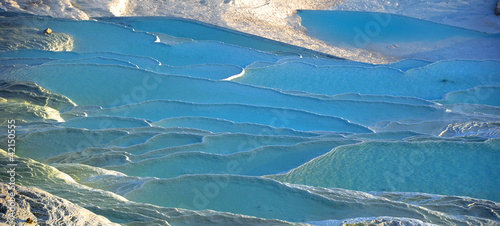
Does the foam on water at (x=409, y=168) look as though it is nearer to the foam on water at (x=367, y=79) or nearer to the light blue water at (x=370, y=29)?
the foam on water at (x=367, y=79)

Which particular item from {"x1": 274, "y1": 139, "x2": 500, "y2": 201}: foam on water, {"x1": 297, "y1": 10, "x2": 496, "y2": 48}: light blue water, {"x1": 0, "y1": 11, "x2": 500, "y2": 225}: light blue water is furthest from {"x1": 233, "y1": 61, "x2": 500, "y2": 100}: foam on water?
{"x1": 297, "y1": 10, "x2": 496, "y2": 48}: light blue water

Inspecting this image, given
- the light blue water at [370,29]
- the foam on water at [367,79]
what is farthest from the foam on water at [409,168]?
the light blue water at [370,29]

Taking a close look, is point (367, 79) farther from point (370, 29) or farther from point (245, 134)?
point (370, 29)

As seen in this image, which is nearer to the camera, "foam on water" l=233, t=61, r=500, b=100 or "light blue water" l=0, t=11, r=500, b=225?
"light blue water" l=0, t=11, r=500, b=225

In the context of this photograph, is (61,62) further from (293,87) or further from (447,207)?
(447,207)

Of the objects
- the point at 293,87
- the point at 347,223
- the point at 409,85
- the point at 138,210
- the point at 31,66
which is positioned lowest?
the point at 138,210

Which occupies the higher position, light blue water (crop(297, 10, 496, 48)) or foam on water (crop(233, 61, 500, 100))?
light blue water (crop(297, 10, 496, 48))

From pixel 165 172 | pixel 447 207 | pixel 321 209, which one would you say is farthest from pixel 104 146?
pixel 447 207

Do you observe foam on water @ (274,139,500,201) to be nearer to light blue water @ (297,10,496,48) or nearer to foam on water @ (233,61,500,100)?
foam on water @ (233,61,500,100)
